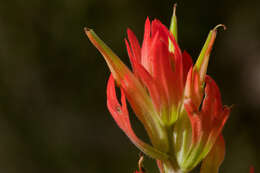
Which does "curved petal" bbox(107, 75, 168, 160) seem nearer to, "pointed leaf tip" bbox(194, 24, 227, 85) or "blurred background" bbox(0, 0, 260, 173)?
→ "pointed leaf tip" bbox(194, 24, 227, 85)

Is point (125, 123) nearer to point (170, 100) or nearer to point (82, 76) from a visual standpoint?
point (170, 100)

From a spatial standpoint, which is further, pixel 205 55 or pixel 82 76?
pixel 82 76

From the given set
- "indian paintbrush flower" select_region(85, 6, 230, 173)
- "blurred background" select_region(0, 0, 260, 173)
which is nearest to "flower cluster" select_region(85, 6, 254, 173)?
"indian paintbrush flower" select_region(85, 6, 230, 173)

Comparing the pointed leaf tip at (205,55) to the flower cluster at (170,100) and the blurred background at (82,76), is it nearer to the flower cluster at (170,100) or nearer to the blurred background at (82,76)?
the flower cluster at (170,100)

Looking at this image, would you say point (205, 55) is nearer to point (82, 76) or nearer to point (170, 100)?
point (170, 100)

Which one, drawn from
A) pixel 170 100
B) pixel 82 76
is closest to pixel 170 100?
pixel 170 100

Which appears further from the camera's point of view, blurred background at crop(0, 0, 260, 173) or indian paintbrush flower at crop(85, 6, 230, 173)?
blurred background at crop(0, 0, 260, 173)

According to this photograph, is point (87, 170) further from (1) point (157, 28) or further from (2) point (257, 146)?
(1) point (157, 28)

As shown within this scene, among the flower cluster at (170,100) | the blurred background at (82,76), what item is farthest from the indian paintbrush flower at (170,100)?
the blurred background at (82,76)

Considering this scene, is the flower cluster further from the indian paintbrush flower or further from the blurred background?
the blurred background
